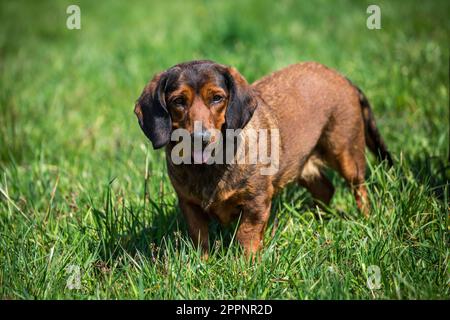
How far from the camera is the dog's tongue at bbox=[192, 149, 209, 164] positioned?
3.47m

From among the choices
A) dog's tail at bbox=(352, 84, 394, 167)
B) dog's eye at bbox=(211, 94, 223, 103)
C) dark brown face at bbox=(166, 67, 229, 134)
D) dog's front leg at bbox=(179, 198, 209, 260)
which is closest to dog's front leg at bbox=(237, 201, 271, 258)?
dog's front leg at bbox=(179, 198, 209, 260)

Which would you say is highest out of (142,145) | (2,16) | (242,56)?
(2,16)

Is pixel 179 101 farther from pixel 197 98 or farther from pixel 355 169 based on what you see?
pixel 355 169

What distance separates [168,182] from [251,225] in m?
1.10

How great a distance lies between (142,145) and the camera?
520cm

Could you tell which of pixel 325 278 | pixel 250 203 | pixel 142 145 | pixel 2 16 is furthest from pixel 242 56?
pixel 2 16

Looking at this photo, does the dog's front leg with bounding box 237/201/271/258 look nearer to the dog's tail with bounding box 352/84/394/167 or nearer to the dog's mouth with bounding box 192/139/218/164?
the dog's mouth with bounding box 192/139/218/164

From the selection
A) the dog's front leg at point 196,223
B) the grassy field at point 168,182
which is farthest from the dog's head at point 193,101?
the grassy field at point 168,182

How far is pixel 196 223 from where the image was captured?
386 centimetres

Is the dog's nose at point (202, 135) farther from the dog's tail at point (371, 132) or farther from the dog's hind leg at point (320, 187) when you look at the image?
the dog's tail at point (371, 132)

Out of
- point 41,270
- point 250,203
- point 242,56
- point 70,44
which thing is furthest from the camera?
point 70,44

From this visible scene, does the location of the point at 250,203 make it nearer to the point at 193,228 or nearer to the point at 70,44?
the point at 193,228

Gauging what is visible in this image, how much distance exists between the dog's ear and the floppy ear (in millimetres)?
373
